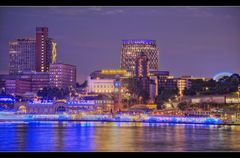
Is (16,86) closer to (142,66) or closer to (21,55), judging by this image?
(21,55)

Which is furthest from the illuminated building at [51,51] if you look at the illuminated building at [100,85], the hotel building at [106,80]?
the illuminated building at [100,85]

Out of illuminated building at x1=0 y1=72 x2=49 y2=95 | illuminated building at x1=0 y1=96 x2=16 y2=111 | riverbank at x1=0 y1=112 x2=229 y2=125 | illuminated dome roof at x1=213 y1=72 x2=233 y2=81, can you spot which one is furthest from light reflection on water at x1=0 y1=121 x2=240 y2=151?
illuminated dome roof at x1=213 y1=72 x2=233 y2=81

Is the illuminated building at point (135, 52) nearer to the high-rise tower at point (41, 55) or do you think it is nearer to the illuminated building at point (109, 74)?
the illuminated building at point (109, 74)

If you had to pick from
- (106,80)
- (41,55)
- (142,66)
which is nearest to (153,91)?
(142,66)

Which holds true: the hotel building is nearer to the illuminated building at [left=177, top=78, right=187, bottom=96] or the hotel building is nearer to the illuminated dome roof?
the illuminated building at [left=177, top=78, right=187, bottom=96]
